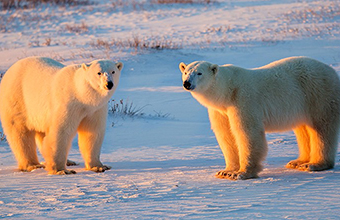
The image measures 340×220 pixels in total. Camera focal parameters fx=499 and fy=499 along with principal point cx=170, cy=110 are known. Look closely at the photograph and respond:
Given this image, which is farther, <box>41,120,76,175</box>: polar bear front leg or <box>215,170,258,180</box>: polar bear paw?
<box>41,120,76,175</box>: polar bear front leg

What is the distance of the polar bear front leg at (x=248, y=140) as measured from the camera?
5.04 meters

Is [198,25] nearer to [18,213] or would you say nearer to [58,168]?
[58,168]

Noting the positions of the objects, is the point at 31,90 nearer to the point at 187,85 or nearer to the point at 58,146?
the point at 58,146

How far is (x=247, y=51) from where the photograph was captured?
13875 mm

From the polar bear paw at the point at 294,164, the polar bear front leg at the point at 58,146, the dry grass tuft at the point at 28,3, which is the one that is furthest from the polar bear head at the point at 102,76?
the dry grass tuft at the point at 28,3

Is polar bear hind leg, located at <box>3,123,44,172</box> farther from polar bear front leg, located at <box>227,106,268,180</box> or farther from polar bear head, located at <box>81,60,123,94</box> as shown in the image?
polar bear front leg, located at <box>227,106,268,180</box>

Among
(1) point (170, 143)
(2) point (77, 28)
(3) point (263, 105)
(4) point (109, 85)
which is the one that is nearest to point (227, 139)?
(3) point (263, 105)

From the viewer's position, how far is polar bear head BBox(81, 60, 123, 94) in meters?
5.26

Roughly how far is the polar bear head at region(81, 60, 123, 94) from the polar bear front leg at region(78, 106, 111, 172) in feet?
1.48

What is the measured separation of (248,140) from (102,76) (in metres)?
1.67

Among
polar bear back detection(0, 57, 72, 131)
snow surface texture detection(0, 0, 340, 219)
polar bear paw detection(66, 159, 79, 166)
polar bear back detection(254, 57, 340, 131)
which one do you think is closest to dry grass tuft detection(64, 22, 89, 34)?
snow surface texture detection(0, 0, 340, 219)

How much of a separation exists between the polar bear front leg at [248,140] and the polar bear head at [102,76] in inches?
51.6

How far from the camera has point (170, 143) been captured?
7.06 meters

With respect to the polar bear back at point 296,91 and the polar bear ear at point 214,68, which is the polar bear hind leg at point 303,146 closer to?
the polar bear back at point 296,91
